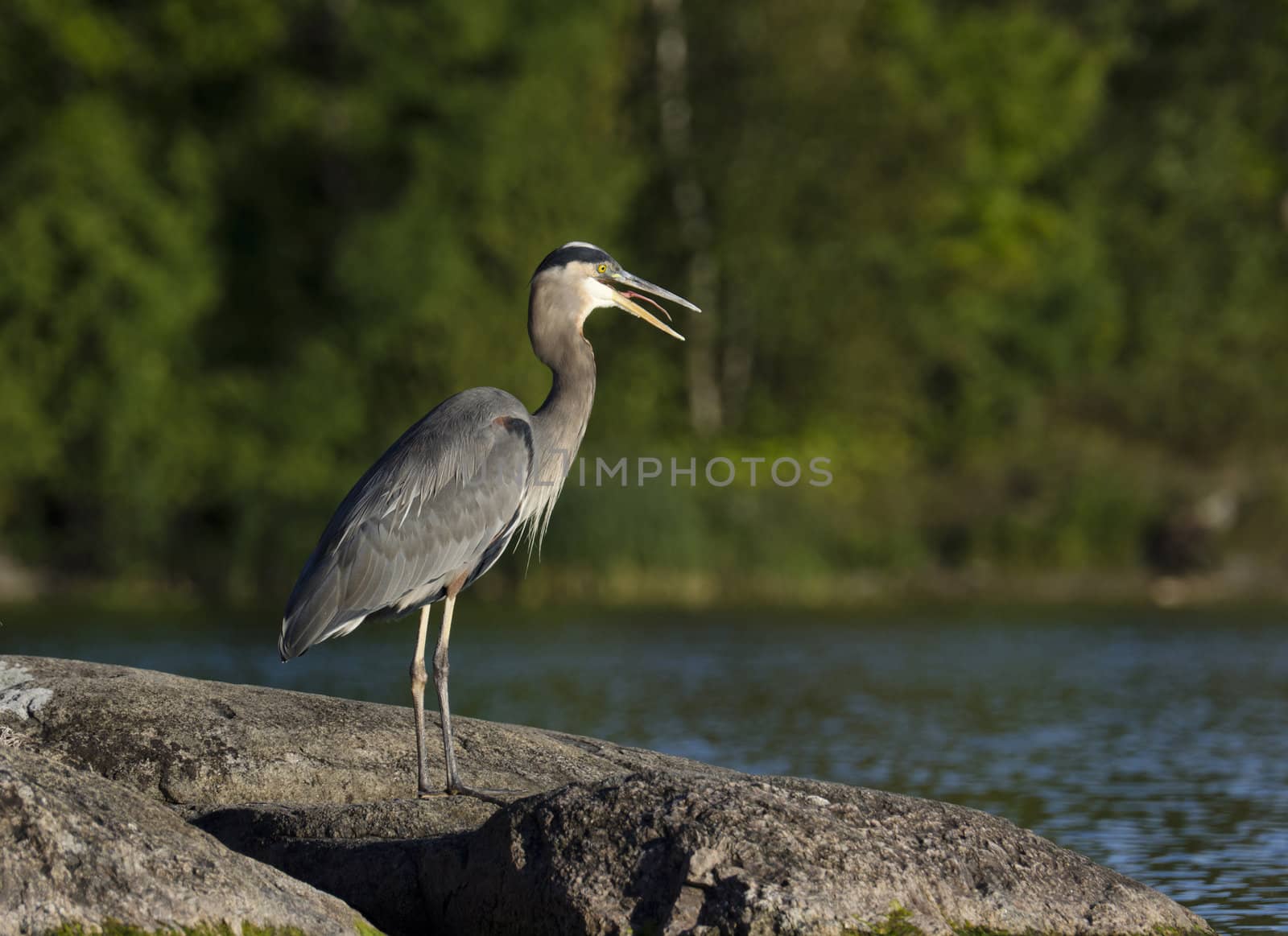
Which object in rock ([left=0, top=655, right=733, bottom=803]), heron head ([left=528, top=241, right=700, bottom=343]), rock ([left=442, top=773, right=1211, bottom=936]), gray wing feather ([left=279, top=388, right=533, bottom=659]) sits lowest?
rock ([left=442, top=773, right=1211, bottom=936])

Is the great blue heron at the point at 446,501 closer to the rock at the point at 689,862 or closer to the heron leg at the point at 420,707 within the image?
the heron leg at the point at 420,707

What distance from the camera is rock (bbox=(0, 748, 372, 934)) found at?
218 inches

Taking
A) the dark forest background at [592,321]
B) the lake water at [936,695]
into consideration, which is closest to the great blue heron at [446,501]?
the lake water at [936,695]

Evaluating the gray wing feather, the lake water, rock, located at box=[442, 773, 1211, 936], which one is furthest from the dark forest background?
rock, located at box=[442, 773, 1211, 936]

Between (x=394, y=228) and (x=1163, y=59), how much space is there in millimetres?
23583

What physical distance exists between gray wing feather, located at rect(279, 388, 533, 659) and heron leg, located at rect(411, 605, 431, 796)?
0.76 ft

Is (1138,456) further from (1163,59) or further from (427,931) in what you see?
(427,931)

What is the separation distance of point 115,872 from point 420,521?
10.2 ft

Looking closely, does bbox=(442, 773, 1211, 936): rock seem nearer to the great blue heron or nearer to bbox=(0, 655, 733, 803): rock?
bbox=(0, 655, 733, 803): rock

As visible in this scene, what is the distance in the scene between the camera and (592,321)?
38.6 m

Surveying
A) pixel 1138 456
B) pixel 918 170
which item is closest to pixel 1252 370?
pixel 1138 456

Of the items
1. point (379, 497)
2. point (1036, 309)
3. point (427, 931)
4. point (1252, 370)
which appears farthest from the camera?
point (1036, 309)

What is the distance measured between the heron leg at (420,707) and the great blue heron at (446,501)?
0.05 ft

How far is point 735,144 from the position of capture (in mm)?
38500
